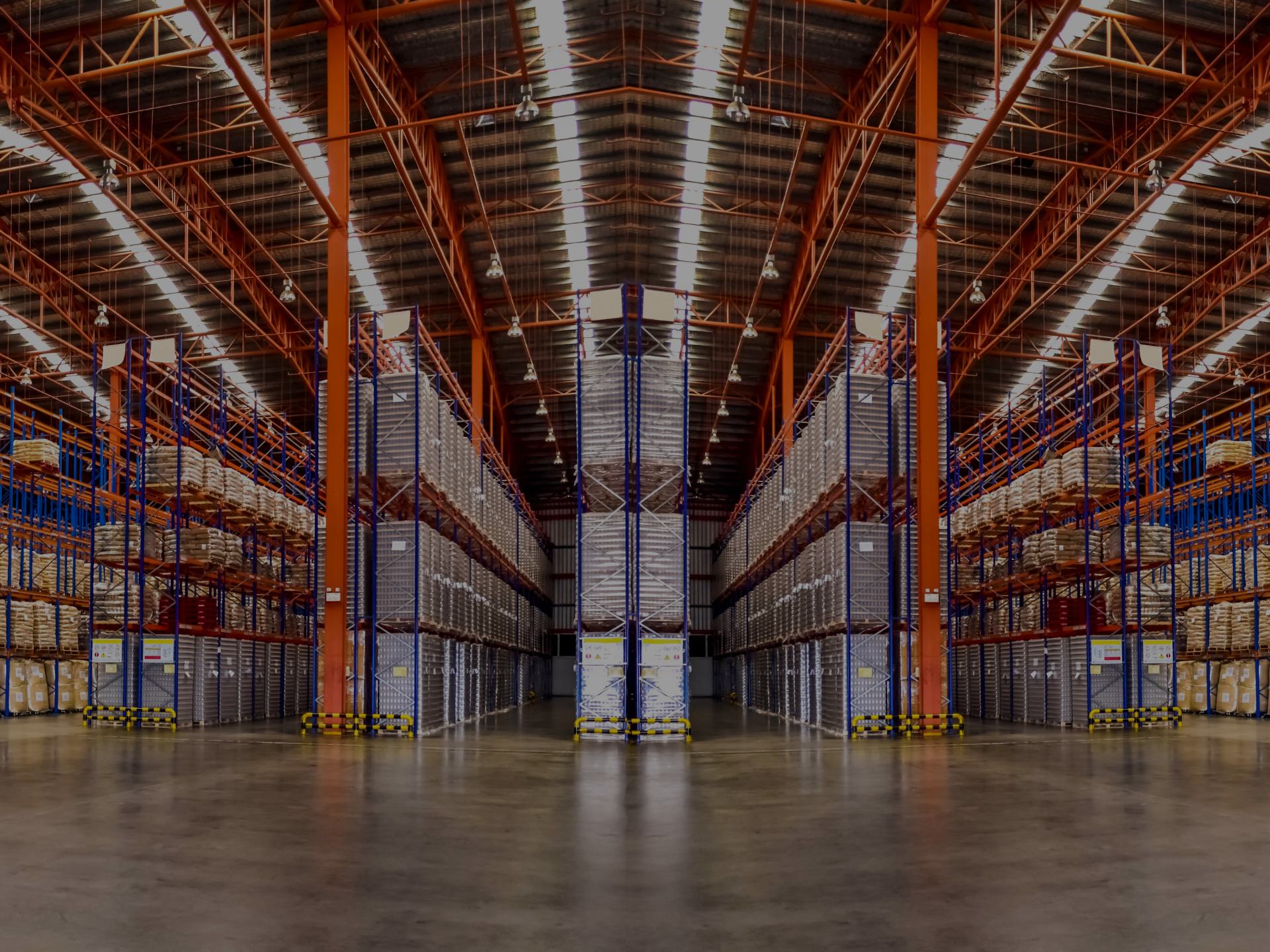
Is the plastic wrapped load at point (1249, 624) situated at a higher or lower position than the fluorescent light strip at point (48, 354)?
lower

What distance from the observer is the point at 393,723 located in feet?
60.3

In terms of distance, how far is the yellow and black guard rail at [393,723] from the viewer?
60.1ft

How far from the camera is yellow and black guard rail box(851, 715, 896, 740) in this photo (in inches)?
720

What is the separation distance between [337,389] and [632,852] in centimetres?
1267

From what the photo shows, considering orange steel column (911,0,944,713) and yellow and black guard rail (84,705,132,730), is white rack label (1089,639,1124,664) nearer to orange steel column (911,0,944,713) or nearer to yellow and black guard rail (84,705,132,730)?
orange steel column (911,0,944,713)

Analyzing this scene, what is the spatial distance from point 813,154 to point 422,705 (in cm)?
1469

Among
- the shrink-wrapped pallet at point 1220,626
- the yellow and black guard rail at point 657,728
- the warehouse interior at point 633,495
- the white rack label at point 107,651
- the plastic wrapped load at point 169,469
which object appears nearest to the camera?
the warehouse interior at point 633,495

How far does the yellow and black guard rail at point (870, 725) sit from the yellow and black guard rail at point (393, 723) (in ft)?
21.9

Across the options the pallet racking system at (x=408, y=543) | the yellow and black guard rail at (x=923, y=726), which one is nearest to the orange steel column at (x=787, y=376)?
the pallet racking system at (x=408, y=543)

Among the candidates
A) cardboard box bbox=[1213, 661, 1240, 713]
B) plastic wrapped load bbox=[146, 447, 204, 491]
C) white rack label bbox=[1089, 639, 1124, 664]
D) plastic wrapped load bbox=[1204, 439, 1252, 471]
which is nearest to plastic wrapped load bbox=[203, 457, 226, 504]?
plastic wrapped load bbox=[146, 447, 204, 491]

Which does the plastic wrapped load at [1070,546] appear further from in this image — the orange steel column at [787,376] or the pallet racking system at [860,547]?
the orange steel column at [787,376]

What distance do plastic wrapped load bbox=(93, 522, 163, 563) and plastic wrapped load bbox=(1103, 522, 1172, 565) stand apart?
15.7m

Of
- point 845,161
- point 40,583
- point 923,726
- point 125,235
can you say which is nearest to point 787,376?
point 845,161

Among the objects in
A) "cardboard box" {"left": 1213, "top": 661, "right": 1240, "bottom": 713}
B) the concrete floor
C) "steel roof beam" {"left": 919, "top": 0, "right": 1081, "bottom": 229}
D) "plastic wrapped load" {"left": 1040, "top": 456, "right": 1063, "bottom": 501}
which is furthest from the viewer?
"cardboard box" {"left": 1213, "top": 661, "right": 1240, "bottom": 713}
